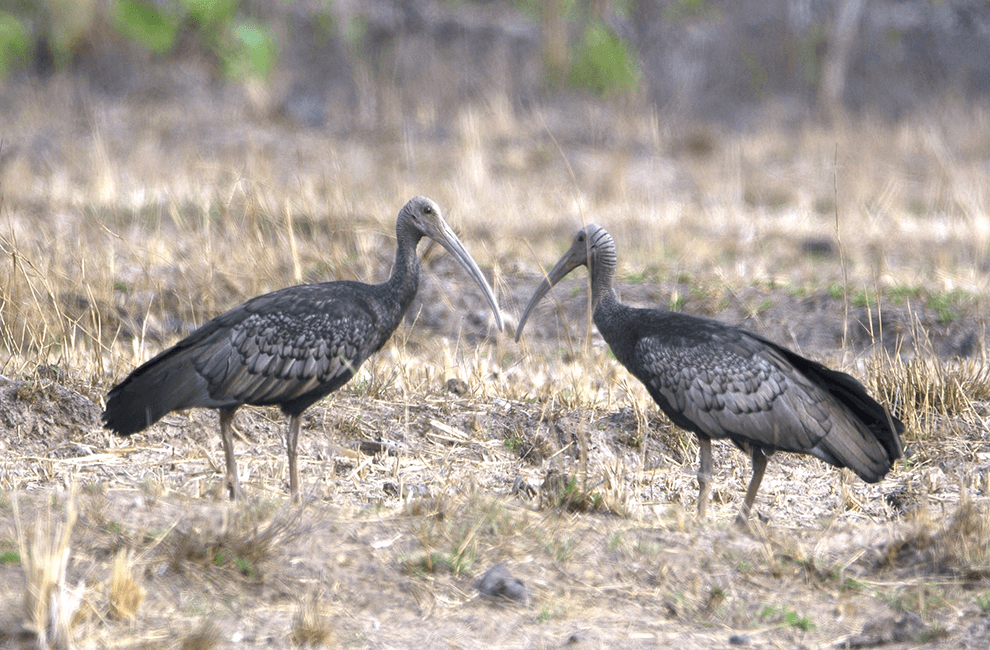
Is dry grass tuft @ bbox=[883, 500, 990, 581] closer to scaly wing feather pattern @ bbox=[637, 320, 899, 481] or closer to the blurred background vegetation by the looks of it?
scaly wing feather pattern @ bbox=[637, 320, 899, 481]

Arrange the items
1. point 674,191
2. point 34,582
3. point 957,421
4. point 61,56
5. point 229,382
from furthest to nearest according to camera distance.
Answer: point 61,56
point 674,191
point 957,421
point 229,382
point 34,582

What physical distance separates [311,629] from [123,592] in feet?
2.05

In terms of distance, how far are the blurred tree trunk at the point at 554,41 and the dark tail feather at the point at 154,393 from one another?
14.7 meters

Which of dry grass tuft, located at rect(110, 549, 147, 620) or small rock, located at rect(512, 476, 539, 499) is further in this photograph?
small rock, located at rect(512, 476, 539, 499)

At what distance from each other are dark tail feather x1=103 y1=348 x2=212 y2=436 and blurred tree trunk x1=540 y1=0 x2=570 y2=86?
14.7m

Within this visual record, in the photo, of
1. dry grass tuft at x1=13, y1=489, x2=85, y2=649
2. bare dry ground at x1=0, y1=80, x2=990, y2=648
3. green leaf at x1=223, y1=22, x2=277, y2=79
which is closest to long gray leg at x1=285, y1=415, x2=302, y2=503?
bare dry ground at x1=0, y1=80, x2=990, y2=648

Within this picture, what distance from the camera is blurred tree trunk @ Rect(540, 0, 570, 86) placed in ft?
62.1

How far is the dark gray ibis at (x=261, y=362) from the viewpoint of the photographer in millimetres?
4941

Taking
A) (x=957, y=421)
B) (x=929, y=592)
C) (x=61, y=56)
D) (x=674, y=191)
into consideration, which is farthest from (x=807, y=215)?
(x=61, y=56)

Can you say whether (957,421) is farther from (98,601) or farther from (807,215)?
(807,215)

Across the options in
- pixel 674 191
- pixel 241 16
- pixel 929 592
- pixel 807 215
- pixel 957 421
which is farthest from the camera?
pixel 241 16

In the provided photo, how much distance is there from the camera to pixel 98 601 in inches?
147

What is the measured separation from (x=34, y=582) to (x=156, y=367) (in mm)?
1668

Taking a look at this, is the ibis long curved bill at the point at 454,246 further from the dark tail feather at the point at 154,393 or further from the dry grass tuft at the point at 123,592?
the dry grass tuft at the point at 123,592
